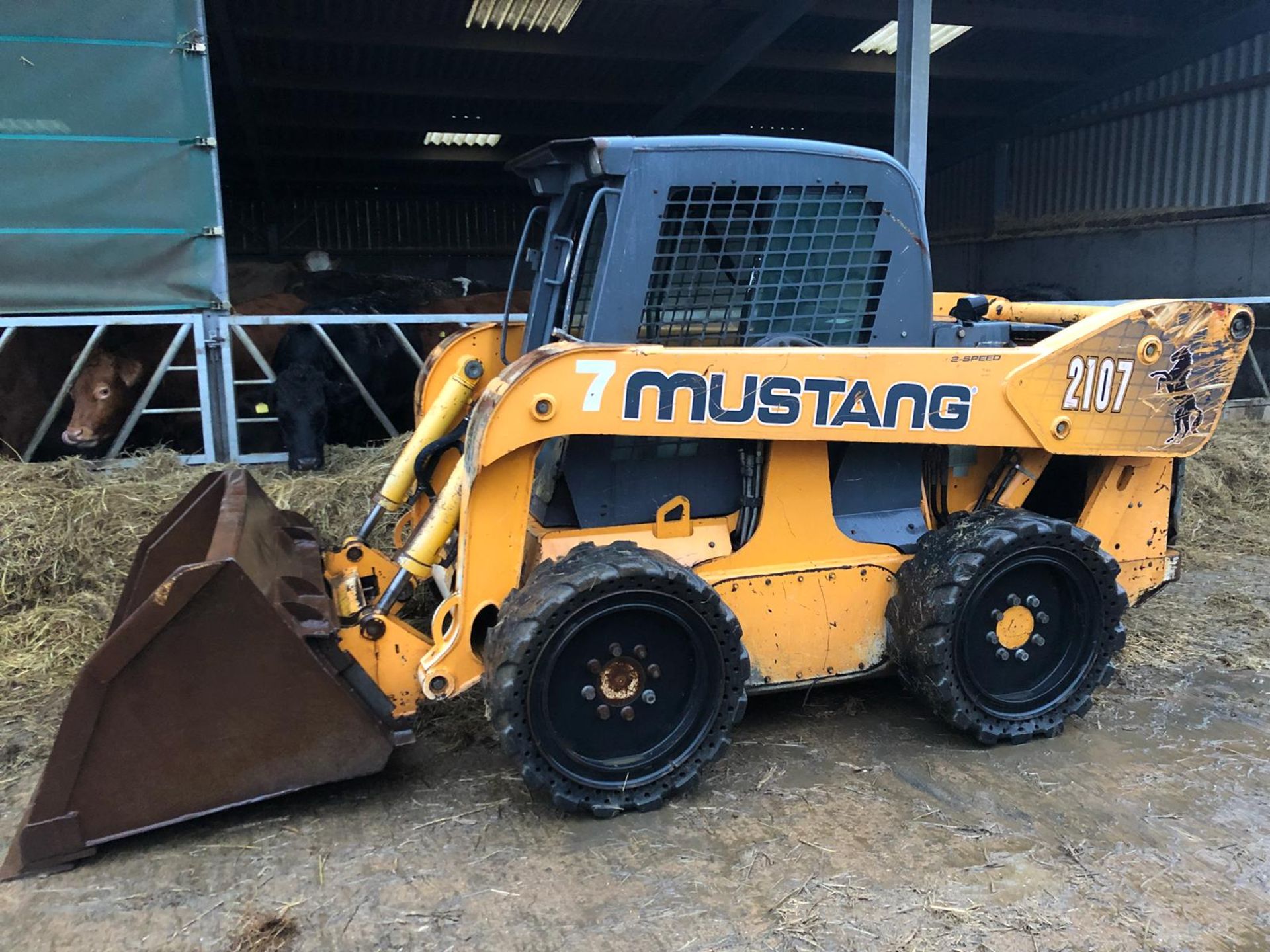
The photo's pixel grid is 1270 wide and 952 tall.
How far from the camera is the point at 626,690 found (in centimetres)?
311

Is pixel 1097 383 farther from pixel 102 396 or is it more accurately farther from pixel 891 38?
pixel 891 38

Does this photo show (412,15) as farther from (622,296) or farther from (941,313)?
(622,296)

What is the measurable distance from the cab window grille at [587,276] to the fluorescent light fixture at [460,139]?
12.2 m

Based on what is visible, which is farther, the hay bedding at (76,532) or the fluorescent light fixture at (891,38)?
the fluorescent light fixture at (891,38)

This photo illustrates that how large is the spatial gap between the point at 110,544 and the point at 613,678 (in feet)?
11.0

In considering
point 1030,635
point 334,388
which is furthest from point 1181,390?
point 334,388

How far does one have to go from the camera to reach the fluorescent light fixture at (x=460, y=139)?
15294mm

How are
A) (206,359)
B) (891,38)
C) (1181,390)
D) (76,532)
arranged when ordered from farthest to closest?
(891,38), (206,359), (76,532), (1181,390)

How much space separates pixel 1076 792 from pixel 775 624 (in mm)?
1113

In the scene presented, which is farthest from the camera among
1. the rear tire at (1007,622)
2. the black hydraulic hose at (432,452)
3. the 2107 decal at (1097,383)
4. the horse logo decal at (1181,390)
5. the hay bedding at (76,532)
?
the hay bedding at (76,532)

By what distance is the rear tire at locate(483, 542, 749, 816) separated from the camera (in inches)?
115

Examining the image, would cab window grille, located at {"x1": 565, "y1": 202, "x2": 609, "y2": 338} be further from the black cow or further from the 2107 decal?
the black cow

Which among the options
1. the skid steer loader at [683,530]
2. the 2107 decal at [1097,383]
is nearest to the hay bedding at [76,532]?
the skid steer loader at [683,530]

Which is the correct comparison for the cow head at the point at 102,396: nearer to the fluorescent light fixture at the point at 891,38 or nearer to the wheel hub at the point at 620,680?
the wheel hub at the point at 620,680
